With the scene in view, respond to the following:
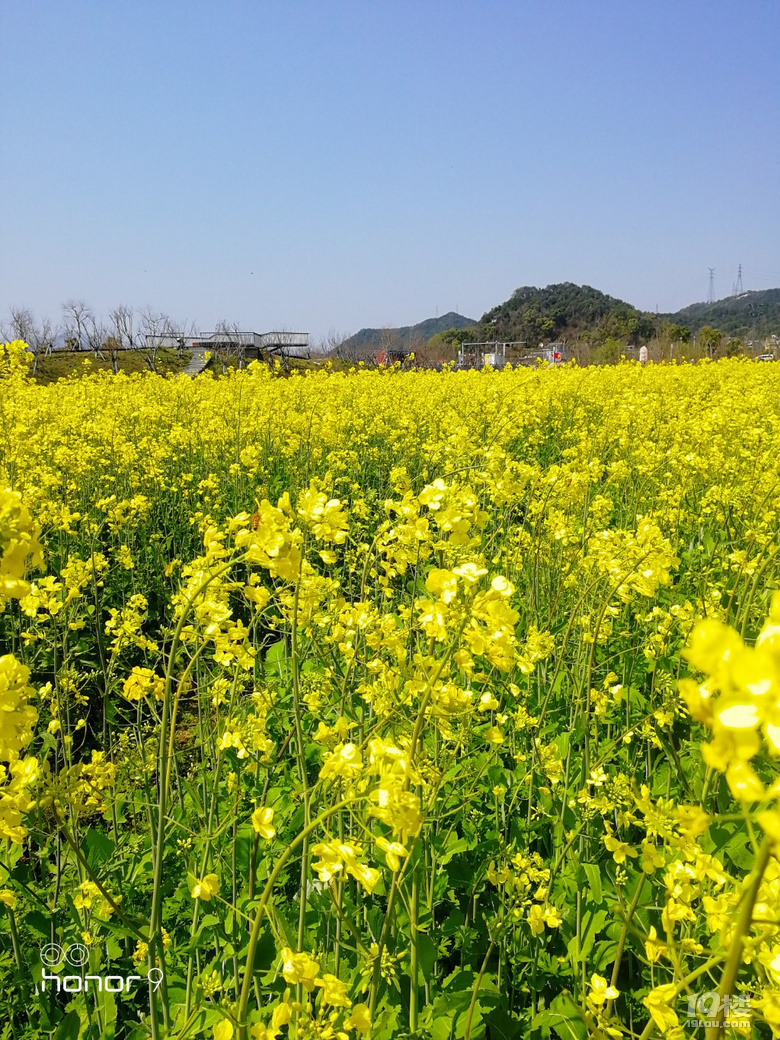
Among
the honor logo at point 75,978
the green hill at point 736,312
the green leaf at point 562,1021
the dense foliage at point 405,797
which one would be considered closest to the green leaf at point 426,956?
the dense foliage at point 405,797

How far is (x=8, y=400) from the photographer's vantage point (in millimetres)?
6645

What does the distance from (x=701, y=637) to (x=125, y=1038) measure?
2117 mm

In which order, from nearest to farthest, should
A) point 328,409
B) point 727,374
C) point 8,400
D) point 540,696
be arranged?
1. point 540,696
2. point 8,400
3. point 328,409
4. point 727,374

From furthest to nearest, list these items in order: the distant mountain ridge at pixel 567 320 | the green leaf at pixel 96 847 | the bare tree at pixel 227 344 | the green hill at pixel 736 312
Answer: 1. the green hill at pixel 736 312
2. the distant mountain ridge at pixel 567 320
3. the bare tree at pixel 227 344
4. the green leaf at pixel 96 847

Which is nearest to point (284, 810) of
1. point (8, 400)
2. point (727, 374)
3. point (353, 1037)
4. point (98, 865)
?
point (98, 865)

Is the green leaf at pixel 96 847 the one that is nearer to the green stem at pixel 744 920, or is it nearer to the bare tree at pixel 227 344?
the green stem at pixel 744 920

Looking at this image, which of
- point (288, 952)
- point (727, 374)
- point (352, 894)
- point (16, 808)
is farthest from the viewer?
point (727, 374)

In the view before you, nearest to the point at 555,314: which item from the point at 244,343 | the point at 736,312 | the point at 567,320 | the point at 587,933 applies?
the point at 567,320

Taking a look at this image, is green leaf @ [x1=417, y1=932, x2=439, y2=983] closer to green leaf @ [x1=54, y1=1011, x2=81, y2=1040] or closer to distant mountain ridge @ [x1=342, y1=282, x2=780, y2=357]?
green leaf @ [x1=54, y1=1011, x2=81, y2=1040]

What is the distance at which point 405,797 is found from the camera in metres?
0.88

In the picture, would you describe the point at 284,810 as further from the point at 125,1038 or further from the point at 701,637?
the point at 701,637

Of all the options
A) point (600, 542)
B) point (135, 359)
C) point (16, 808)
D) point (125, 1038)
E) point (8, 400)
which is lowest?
point (125, 1038)

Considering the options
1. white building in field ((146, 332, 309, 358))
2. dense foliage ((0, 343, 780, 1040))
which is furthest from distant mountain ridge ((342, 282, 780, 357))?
dense foliage ((0, 343, 780, 1040))

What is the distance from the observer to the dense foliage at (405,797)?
0.98 metres
